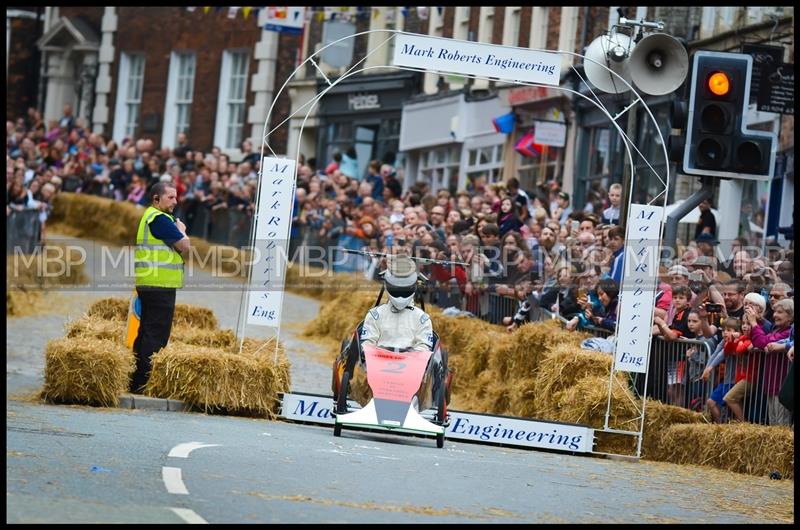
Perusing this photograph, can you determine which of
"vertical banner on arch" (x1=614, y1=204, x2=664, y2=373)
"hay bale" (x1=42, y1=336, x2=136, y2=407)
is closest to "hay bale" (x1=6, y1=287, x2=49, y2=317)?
"hay bale" (x1=42, y1=336, x2=136, y2=407)

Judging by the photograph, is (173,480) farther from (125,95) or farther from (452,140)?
(125,95)

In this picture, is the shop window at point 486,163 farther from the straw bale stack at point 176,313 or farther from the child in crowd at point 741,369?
the child in crowd at point 741,369

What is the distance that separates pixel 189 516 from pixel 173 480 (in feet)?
5.23

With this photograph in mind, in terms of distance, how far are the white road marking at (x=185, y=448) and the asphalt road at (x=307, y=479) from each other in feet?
0.05

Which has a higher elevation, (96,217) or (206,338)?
(96,217)

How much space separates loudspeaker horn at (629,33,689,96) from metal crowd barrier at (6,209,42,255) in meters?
19.7

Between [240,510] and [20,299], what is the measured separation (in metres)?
20.9

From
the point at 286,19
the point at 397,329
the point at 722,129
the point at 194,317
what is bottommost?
the point at 194,317

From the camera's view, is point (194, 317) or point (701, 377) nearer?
point (701, 377)

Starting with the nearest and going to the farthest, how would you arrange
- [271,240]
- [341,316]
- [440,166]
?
[271,240]
[341,316]
[440,166]

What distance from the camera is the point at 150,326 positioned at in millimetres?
18656

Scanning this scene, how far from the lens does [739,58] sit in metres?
17.7

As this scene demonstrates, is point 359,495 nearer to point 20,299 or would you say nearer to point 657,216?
point 657,216

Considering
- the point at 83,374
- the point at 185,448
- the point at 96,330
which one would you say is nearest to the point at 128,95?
the point at 96,330
